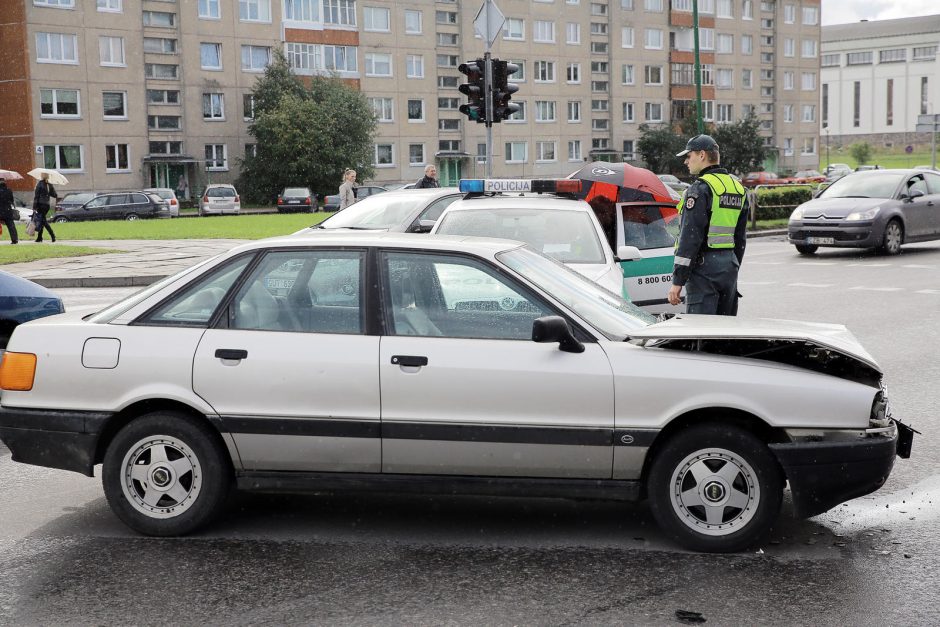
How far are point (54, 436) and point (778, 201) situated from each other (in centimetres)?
2936

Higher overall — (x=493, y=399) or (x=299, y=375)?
(x=299, y=375)

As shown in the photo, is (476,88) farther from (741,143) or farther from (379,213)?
(741,143)

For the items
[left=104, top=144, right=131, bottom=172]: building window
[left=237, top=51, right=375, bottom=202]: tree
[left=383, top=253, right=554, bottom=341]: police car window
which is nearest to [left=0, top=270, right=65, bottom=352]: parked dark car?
[left=383, top=253, right=554, bottom=341]: police car window

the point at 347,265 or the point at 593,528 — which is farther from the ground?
the point at 347,265

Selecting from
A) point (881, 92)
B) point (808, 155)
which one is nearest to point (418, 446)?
point (808, 155)

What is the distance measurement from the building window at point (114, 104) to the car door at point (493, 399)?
56.5m

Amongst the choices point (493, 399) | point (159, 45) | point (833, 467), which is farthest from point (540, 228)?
point (159, 45)

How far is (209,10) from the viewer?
200 feet

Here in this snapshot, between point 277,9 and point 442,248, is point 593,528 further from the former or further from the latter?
point 277,9

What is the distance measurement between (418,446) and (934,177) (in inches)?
810

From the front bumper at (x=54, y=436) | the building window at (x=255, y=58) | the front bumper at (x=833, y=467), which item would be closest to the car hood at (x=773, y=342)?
the front bumper at (x=833, y=467)

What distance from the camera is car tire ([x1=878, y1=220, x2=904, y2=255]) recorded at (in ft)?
68.3

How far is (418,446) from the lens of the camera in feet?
16.4

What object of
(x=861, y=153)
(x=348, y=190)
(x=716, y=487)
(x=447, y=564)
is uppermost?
(x=861, y=153)
